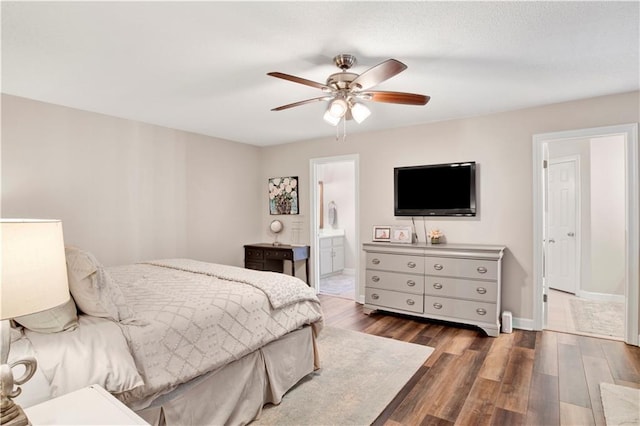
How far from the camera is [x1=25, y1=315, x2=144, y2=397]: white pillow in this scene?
4.54 ft

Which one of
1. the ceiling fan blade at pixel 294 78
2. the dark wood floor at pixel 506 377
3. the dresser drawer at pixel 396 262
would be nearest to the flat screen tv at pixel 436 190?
the dresser drawer at pixel 396 262

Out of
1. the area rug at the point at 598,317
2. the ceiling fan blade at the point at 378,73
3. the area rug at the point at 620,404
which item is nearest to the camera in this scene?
the ceiling fan blade at the point at 378,73

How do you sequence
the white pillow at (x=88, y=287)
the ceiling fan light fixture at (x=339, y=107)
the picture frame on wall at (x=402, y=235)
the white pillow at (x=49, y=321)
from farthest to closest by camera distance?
the picture frame on wall at (x=402, y=235)
the ceiling fan light fixture at (x=339, y=107)
the white pillow at (x=88, y=287)
the white pillow at (x=49, y=321)

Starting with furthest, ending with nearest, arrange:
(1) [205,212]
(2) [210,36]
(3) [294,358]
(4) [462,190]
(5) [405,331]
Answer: (1) [205,212] < (4) [462,190] < (5) [405,331] < (3) [294,358] < (2) [210,36]

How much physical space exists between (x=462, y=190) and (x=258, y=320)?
9.48ft

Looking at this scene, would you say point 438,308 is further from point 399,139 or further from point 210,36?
point 210,36

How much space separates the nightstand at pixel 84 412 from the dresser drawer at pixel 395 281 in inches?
129

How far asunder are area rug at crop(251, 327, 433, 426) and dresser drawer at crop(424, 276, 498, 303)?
30.5 inches

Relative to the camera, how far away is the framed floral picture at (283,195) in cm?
538

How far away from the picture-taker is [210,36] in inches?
82.7

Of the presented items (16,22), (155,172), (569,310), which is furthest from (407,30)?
(569,310)

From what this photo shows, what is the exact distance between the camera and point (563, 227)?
5305 mm

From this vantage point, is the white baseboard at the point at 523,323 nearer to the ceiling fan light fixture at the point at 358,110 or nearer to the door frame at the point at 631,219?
the door frame at the point at 631,219

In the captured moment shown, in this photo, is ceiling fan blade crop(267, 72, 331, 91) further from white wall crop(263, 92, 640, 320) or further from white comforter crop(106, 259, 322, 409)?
white wall crop(263, 92, 640, 320)
